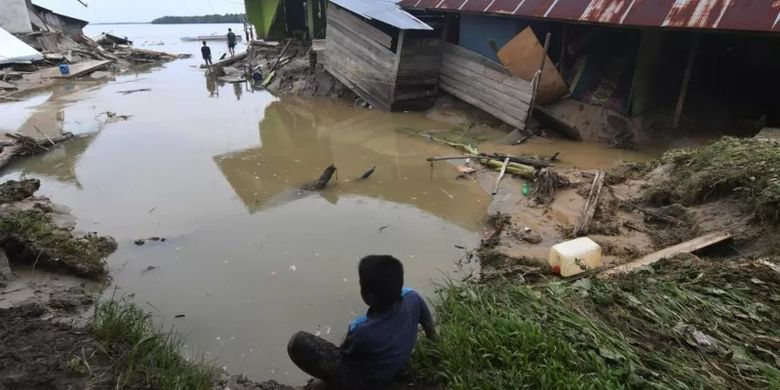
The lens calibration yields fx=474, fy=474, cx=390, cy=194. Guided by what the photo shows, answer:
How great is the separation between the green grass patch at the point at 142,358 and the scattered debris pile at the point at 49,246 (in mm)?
1924

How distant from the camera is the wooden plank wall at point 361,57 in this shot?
531 inches

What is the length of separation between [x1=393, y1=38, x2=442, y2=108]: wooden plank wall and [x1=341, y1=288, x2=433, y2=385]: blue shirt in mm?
10952

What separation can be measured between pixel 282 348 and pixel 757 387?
133 inches

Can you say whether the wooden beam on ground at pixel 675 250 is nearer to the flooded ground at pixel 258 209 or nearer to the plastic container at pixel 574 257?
the plastic container at pixel 574 257

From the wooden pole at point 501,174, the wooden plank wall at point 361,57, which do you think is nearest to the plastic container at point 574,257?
the wooden pole at point 501,174

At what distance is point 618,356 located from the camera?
2750 millimetres

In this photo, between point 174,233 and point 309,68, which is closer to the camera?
point 174,233

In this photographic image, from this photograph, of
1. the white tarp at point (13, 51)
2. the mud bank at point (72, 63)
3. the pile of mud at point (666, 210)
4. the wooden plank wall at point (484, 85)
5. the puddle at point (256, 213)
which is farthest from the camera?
the mud bank at point (72, 63)

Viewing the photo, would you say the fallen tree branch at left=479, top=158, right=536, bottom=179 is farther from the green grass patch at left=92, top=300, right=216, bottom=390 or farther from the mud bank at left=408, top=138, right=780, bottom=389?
the green grass patch at left=92, top=300, right=216, bottom=390

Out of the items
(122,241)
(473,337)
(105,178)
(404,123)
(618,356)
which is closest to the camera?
(618,356)

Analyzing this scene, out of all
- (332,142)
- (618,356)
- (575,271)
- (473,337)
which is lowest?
(332,142)

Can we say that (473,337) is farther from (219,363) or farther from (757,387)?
(219,363)

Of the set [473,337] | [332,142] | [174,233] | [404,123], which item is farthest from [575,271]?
[404,123]

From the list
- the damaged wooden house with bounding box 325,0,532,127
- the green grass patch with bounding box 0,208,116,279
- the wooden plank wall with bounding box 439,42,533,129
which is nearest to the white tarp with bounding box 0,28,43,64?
the damaged wooden house with bounding box 325,0,532,127
